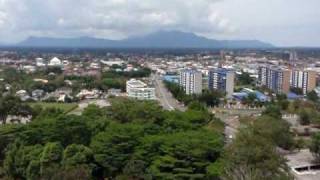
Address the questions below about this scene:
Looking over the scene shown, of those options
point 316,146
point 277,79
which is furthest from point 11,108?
point 277,79

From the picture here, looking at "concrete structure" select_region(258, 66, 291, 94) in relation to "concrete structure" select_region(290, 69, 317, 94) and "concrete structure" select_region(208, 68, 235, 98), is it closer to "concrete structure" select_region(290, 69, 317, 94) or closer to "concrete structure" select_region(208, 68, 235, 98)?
"concrete structure" select_region(290, 69, 317, 94)

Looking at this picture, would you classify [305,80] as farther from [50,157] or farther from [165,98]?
[50,157]

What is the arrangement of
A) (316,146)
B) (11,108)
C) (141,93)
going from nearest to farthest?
(316,146), (11,108), (141,93)

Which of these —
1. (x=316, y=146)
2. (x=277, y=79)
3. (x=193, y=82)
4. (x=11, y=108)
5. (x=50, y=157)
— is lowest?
(x=277, y=79)

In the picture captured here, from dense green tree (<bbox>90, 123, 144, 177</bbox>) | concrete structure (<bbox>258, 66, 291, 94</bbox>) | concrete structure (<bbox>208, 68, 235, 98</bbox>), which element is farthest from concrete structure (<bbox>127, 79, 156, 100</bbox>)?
dense green tree (<bbox>90, 123, 144, 177</bbox>)

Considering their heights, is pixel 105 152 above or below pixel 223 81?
above

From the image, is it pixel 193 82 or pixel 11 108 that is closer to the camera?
pixel 11 108

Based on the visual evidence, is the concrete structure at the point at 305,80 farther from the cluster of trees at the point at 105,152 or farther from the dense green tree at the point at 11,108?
the cluster of trees at the point at 105,152

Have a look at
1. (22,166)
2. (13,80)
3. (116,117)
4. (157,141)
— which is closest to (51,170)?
(22,166)
